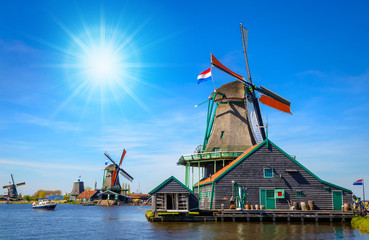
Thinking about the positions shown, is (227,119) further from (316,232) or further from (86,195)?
(86,195)

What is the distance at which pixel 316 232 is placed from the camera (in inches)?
1012

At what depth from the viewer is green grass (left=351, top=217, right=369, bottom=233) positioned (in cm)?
2697

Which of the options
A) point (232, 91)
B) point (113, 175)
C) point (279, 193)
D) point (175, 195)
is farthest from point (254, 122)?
point (113, 175)

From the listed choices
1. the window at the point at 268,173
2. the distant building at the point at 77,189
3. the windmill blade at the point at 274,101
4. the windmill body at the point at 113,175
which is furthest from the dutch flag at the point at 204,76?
the distant building at the point at 77,189

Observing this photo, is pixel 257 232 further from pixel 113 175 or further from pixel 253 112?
pixel 113 175

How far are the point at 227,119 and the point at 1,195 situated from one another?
5766 inches

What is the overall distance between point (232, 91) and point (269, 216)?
16981mm

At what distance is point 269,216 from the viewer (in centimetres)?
3222

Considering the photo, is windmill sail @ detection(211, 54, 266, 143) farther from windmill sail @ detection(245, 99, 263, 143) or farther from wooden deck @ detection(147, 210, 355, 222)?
wooden deck @ detection(147, 210, 355, 222)

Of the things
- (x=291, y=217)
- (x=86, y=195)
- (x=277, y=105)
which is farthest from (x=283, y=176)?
(x=86, y=195)

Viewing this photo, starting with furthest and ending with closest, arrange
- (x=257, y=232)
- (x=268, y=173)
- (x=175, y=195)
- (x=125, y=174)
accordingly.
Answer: (x=125, y=174), (x=268, y=173), (x=175, y=195), (x=257, y=232)

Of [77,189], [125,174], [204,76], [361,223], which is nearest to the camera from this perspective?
[361,223]

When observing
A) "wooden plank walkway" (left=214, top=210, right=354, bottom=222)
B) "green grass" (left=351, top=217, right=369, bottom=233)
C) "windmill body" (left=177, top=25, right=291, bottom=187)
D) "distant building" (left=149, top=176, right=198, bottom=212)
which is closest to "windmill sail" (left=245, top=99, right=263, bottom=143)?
"windmill body" (left=177, top=25, right=291, bottom=187)

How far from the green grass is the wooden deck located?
106cm
